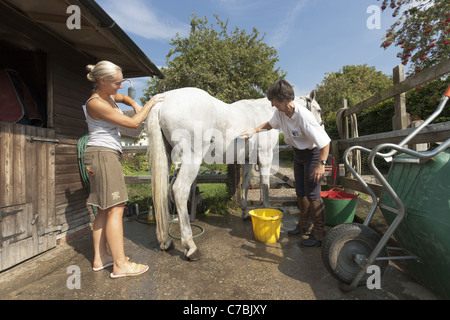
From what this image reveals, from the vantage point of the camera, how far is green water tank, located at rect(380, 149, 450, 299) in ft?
4.66

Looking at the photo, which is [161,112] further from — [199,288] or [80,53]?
[80,53]

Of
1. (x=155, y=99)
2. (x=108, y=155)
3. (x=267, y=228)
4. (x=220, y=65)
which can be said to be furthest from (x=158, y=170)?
(x=220, y=65)

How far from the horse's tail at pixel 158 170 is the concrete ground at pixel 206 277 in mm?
488

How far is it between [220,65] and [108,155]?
48.4ft

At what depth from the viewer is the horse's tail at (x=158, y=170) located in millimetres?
2406

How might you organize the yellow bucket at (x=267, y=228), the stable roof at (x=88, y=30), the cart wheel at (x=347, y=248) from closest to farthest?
the cart wheel at (x=347, y=248)
the stable roof at (x=88, y=30)
the yellow bucket at (x=267, y=228)

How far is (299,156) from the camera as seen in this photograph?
2.75 metres

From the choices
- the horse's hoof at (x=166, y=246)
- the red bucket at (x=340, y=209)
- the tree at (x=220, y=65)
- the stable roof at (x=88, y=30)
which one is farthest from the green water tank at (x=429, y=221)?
the tree at (x=220, y=65)

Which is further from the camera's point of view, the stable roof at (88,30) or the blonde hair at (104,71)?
the stable roof at (88,30)

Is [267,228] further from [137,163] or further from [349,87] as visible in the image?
[349,87]

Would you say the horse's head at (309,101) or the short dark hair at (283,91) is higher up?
the horse's head at (309,101)

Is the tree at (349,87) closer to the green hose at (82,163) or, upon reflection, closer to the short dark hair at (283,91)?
the short dark hair at (283,91)
